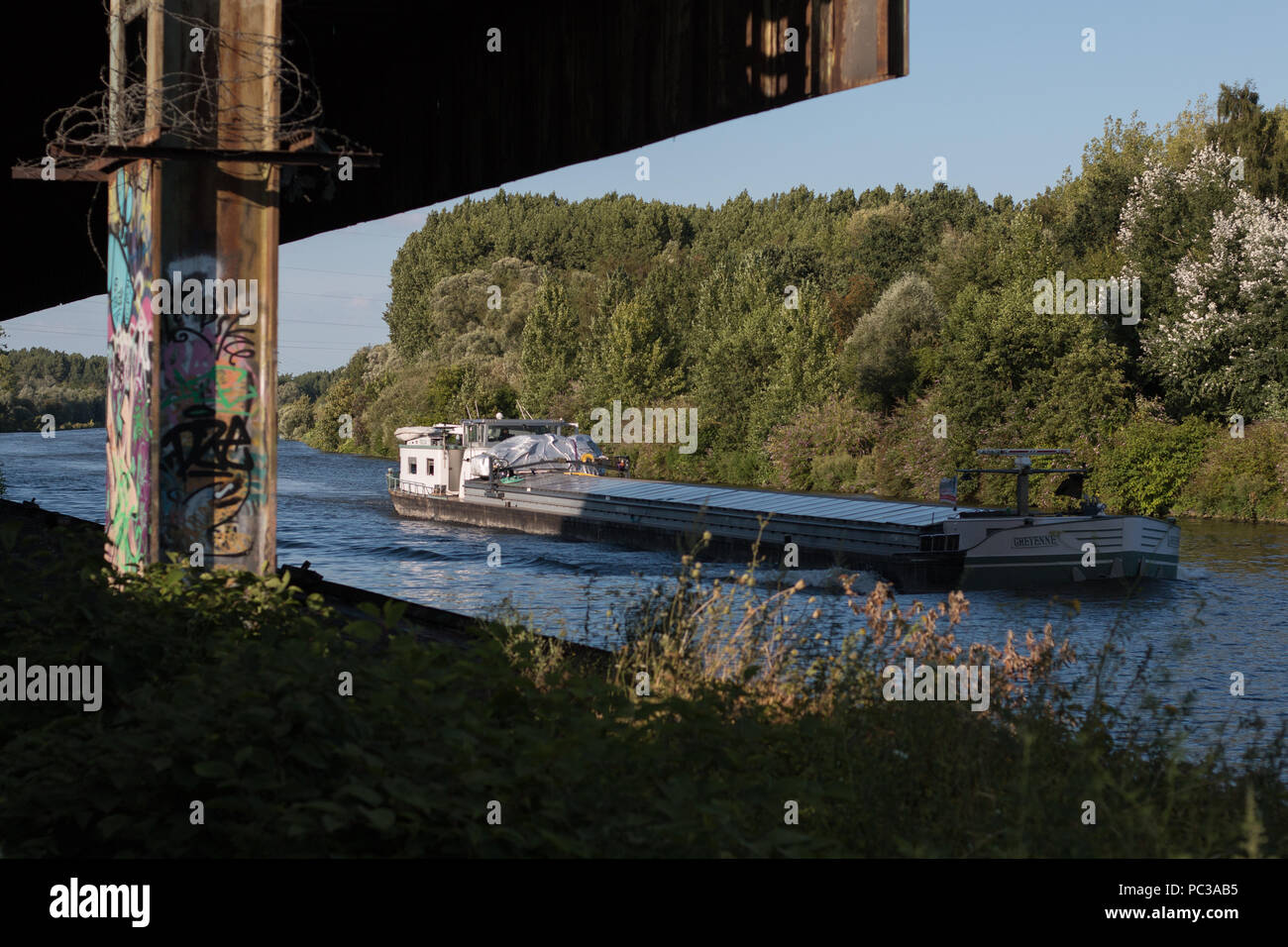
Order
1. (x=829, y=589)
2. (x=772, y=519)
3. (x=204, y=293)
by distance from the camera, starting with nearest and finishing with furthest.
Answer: (x=204, y=293)
(x=829, y=589)
(x=772, y=519)

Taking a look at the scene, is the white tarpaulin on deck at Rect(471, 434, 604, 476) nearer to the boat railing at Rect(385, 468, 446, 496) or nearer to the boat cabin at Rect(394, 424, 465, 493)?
the boat cabin at Rect(394, 424, 465, 493)

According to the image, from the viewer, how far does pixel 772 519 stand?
101 ft

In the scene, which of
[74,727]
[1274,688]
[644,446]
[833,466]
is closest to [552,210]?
[644,446]

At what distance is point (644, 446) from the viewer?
6888 centimetres

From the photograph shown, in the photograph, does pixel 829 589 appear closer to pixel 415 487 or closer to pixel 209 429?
pixel 209 429

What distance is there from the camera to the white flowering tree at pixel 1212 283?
4262 centimetres

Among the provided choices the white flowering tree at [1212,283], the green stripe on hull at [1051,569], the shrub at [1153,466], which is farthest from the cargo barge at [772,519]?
the white flowering tree at [1212,283]

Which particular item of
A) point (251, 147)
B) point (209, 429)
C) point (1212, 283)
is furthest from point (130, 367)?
point (1212, 283)

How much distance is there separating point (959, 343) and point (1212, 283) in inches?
400

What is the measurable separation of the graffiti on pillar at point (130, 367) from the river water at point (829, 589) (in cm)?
343

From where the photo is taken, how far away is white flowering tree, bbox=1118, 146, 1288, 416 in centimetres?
4262

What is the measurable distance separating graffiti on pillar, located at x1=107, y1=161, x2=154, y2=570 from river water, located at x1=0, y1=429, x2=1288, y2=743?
11.2 feet

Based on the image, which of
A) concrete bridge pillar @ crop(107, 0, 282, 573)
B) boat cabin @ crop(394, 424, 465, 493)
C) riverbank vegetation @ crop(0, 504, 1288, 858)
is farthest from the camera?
boat cabin @ crop(394, 424, 465, 493)

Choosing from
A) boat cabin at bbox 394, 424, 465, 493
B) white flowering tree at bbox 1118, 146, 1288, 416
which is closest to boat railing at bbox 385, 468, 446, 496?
boat cabin at bbox 394, 424, 465, 493
